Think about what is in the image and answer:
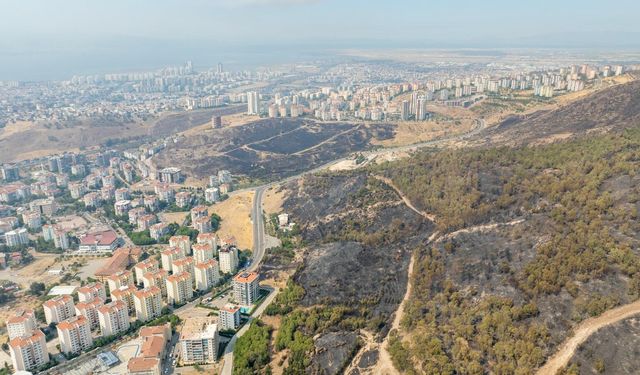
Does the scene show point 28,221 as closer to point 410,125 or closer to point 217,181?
point 217,181

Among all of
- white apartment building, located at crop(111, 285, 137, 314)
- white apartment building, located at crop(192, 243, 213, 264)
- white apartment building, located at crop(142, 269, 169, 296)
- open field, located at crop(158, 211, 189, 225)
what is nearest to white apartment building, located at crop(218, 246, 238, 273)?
white apartment building, located at crop(192, 243, 213, 264)

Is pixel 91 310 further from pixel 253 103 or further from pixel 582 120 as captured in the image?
pixel 253 103

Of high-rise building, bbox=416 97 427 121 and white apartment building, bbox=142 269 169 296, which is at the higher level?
high-rise building, bbox=416 97 427 121

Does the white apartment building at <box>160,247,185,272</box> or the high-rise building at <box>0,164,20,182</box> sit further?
the high-rise building at <box>0,164,20,182</box>

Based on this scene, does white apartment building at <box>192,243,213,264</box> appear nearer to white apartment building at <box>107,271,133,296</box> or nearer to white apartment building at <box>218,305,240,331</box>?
white apartment building at <box>107,271,133,296</box>

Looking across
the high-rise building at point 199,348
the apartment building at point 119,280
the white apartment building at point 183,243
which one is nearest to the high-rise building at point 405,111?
the white apartment building at point 183,243

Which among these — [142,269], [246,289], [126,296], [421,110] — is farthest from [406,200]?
[421,110]
